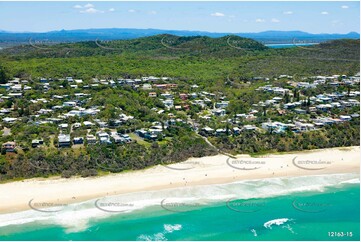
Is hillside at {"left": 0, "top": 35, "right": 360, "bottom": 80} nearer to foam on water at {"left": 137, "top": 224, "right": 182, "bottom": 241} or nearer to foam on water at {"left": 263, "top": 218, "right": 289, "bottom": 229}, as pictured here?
foam on water at {"left": 263, "top": 218, "right": 289, "bottom": 229}

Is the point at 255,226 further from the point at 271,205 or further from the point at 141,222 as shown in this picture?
the point at 141,222

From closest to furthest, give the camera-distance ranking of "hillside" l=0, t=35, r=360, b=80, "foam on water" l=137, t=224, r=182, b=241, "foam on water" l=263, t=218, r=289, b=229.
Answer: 1. "foam on water" l=137, t=224, r=182, b=241
2. "foam on water" l=263, t=218, r=289, b=229
3. "hillside" l=0, t=35, r=360, b=80

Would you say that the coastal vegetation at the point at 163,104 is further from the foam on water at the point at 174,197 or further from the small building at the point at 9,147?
the foam on water at the point at 174,197

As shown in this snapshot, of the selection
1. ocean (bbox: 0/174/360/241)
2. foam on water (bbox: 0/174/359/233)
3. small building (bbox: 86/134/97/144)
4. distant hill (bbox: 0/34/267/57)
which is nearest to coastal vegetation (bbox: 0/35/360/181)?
distant hill (bbox: 0/34/267/57)

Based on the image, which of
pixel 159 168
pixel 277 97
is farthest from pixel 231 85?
pixel 159 168

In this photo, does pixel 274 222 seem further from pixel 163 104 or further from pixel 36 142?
pixel 163 104

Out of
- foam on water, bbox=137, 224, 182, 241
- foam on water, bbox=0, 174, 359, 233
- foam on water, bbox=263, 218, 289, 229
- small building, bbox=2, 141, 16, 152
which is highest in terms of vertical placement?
small building, bbox=2, 141, 16, 152

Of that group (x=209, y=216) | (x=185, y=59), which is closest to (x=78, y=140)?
(x=209, y=216)
